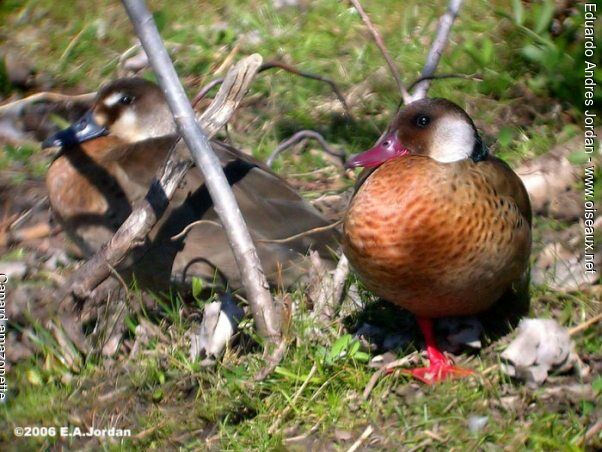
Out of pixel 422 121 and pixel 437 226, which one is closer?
pixel 437 226

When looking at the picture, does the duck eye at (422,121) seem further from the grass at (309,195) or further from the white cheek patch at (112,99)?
the white cheek patch at (112,99)

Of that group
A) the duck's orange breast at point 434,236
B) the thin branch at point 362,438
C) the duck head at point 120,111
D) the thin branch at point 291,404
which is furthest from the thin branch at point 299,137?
the thin branch at point 362,438

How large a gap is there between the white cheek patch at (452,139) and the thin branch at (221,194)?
811 millimetres

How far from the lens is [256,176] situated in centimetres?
487

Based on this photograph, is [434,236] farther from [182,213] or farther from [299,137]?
[299,137]

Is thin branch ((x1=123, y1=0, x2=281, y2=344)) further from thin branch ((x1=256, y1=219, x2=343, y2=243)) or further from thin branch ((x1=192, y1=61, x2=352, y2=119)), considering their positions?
thin branch ((x1=192, y1=61, x2=352, y2=119))

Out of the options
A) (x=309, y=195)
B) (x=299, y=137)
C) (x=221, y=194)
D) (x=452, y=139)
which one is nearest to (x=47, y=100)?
(x=299, y=137)

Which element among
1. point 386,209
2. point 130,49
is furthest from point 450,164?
point 130,49

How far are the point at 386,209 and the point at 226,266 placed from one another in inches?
55.0

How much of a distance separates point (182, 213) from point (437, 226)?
1.62 m

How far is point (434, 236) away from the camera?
3.40 metres

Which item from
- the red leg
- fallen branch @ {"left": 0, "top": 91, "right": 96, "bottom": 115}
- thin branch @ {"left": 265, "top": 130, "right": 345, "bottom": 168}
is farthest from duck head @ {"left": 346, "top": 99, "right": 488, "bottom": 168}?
fallen branch @ {"left": 0, "top": 91, "right": 96, "bottom": 115}

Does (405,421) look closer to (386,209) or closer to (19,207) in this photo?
(386,209)

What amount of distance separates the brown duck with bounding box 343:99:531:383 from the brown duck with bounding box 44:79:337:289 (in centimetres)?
92
